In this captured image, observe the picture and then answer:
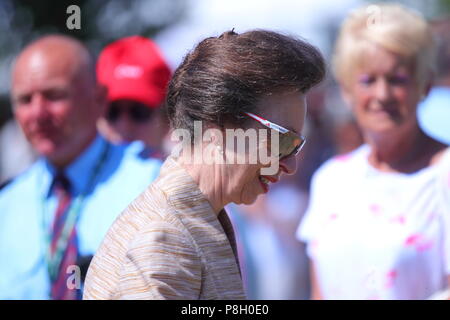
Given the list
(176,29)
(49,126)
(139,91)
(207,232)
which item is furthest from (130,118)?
(207,232)

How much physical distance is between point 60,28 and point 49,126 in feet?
10.1

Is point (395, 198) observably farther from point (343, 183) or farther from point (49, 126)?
point (49, 126)

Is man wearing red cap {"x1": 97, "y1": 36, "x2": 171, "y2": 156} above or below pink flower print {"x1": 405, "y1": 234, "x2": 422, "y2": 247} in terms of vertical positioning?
above

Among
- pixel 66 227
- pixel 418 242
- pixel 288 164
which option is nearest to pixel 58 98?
pixel 66 227

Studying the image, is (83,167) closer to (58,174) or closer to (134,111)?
(58,174)

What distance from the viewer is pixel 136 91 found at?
4.04m

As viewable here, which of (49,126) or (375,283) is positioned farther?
(49,126)

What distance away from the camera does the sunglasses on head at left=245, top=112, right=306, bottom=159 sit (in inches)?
69.7

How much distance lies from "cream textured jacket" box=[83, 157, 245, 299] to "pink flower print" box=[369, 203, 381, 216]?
1594 mm

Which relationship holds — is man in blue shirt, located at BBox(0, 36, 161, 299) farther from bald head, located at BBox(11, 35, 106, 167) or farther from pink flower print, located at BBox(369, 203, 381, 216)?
pink flower print, located at BBox(369, 203, 381, 216)

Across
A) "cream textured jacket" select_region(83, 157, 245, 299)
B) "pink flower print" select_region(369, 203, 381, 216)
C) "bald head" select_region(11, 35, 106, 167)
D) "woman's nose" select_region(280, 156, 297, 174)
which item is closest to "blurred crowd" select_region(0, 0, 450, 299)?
"bald head" select_region(11, 35, 106, 167)

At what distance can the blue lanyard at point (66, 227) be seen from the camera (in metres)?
3.33
